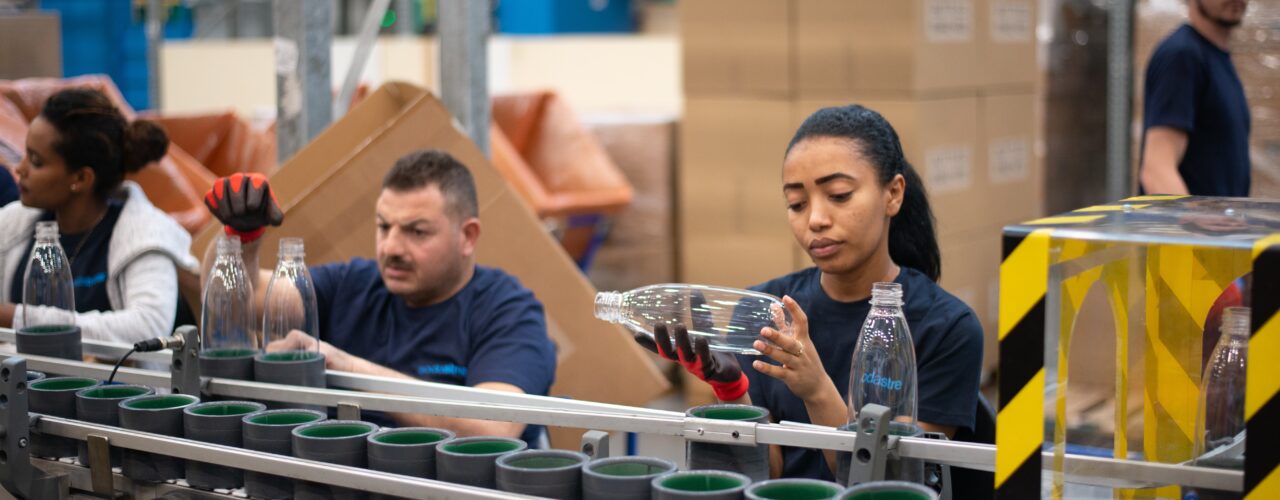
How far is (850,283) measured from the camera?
222 cm

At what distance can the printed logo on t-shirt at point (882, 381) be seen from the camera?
5.74 ft

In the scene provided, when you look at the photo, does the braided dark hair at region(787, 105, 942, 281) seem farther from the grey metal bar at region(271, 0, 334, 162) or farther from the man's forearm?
the grey metal bar at region(271, 0, 334, 162)

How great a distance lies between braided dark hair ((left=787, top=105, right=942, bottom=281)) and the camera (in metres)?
2.12

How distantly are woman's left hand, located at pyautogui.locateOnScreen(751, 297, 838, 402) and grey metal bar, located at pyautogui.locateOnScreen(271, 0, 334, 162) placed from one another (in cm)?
236

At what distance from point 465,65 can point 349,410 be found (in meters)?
2.24

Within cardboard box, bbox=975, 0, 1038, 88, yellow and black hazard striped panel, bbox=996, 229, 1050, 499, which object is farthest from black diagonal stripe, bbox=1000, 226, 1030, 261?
cardboard box, bbox=975, 0, 1038, 88

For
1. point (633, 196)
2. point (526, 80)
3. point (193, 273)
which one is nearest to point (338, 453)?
point (193, 273)

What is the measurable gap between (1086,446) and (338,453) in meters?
0.93

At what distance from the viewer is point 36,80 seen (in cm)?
481

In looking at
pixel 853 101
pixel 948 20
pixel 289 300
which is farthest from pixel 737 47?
pixel 289 300

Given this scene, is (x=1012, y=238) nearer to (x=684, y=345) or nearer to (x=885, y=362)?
(x=885, y=362)

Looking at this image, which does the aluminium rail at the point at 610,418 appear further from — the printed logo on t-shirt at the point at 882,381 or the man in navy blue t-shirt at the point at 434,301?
the man in navy blue t-shirt at the point at 434,301

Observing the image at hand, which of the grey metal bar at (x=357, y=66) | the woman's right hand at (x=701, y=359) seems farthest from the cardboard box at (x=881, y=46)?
the woman's right hand at (x=701, y=359)

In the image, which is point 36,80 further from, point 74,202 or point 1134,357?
point 1134,357
